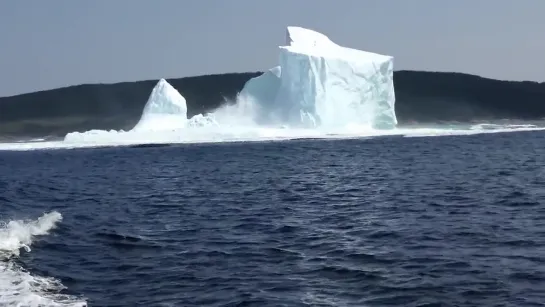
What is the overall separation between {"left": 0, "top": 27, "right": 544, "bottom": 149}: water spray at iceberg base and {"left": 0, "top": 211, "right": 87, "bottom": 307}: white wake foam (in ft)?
112

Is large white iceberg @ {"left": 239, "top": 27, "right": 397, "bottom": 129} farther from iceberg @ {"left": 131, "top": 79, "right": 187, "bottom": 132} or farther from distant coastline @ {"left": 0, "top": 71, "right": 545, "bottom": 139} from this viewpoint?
distant coastline @ {"left": 0, "top": 71, "right": 545, "bottom": 139}

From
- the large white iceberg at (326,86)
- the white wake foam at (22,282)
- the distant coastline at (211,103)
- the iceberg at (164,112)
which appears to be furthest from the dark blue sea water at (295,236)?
the distant coastline at (211,103)

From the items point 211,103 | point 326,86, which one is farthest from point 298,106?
point 211,103

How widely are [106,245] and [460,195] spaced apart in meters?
8.77

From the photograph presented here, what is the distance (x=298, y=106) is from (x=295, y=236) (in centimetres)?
3547

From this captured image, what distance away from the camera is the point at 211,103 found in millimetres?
80250

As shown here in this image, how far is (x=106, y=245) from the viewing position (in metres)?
12.6

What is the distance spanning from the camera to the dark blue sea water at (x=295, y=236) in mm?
9109

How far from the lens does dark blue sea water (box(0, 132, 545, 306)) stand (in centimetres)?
911

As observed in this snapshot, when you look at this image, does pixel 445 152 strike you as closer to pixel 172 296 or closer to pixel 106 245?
pixel 106 245

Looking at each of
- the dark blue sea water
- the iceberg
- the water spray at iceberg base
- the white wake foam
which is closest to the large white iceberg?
the water spray at iceberg base

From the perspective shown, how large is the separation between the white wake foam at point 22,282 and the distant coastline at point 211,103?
60230mm

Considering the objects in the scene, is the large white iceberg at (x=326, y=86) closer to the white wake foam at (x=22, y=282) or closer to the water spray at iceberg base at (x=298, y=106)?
the water spray at iceberg base at (x=298, y=106)

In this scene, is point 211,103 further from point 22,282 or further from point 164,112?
point 22,282
